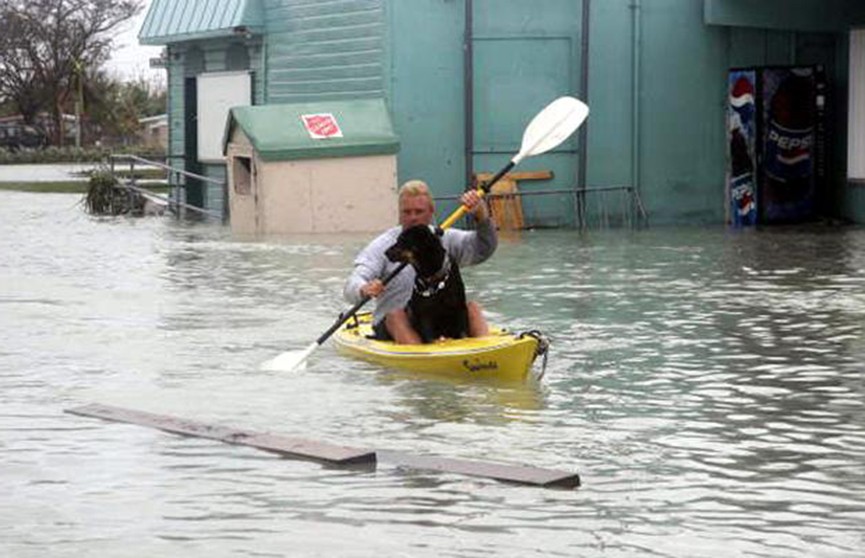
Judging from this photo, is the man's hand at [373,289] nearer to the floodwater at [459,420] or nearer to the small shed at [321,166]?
the floodwater at [459,420]

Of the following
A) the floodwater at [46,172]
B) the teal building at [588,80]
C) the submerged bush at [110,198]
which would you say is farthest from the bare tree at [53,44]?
the teal building at [588,80]

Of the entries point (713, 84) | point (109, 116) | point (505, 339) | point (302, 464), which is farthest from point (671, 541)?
point (109, 116)

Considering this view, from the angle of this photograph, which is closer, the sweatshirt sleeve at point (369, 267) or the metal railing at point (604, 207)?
the sweatshirt sleeve at point (369, 267)

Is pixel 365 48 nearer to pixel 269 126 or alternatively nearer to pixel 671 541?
pixel 269 126

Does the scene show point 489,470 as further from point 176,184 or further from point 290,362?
point 176,184

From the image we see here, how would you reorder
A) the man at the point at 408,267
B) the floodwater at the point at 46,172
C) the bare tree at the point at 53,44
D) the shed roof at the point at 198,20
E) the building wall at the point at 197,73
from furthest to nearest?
the bare tree at the point at 53,44 → the floodwater at the point at 46,172 → the building wall at the point at 197,73 → the shed roof at the point at 198,20 → the man at the point at 408,267

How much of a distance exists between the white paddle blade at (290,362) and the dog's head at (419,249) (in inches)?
32.8

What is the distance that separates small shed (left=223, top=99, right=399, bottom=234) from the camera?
26547mm

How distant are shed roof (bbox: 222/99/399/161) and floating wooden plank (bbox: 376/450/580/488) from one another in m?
17.6

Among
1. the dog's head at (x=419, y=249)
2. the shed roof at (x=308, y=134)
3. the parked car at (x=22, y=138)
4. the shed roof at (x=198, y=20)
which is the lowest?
the parked car at (x=22, y=138)

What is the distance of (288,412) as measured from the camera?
1075 centimetres

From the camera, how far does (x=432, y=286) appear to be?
12.3 meters

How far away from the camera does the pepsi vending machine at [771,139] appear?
92.6 feet

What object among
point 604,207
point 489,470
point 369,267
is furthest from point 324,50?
point 489,470
